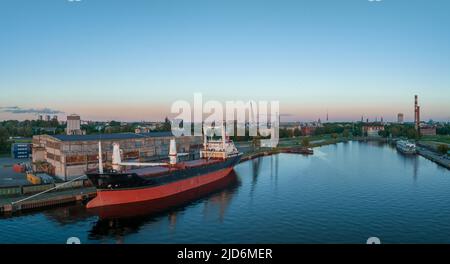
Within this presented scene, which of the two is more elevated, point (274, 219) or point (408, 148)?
point (408, 148)

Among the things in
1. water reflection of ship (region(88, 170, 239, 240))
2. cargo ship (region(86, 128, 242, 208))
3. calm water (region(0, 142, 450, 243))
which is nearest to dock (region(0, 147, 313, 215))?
calm water (region(0, 142, 450, 243))

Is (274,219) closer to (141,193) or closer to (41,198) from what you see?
(141,193)

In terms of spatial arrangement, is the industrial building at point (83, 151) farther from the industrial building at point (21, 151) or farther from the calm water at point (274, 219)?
the industrial building at point (21, 151)

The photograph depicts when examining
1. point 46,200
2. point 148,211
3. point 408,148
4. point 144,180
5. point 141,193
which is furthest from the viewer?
point 408,148

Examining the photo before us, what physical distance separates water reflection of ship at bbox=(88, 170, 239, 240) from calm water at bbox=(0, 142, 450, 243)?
4 cm

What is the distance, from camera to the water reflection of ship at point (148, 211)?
43.9 feet

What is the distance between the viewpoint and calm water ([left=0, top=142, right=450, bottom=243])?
1221cm

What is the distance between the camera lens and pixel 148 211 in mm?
15930

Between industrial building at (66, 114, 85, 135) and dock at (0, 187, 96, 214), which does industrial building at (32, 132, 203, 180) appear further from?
industrial building at (66, 114, 85, 135)

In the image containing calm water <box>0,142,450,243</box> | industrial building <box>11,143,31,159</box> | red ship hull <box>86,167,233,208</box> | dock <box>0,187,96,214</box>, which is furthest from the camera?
industrial building <box>11,143,31,159</box>

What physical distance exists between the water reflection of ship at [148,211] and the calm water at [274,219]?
0.14 feet

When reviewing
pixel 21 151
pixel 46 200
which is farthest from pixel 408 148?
pixel 21 151

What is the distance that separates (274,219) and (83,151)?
13344 mm
